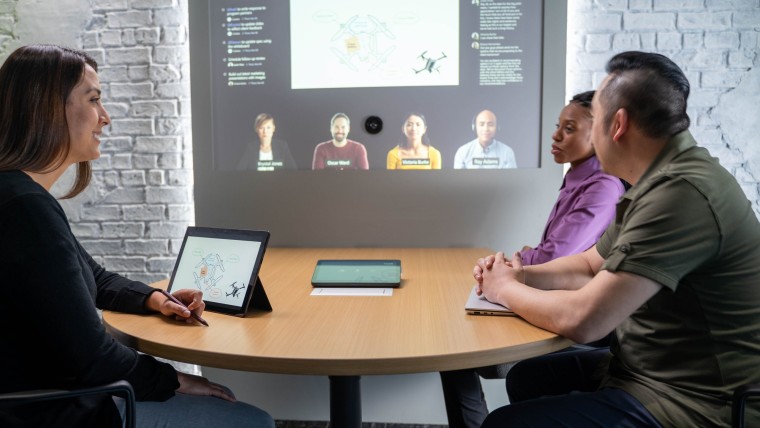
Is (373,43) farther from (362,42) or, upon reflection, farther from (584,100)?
(584,100)

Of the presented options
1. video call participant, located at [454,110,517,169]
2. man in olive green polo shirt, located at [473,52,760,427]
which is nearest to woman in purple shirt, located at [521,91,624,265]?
video call participant, located at [454,110,517,169]

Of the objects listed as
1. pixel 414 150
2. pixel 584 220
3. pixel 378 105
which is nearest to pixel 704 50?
pixel 584 220

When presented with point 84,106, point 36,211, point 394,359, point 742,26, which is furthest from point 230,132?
point 742,26

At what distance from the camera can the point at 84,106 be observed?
1370 mm

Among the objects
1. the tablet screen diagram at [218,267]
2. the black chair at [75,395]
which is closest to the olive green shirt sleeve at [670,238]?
the tablet screen diagram at [218,267]

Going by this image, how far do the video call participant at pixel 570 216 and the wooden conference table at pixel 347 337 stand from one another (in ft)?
1.34

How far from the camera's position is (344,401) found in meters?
1.50

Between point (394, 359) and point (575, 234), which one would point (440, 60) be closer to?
point (575, 234)

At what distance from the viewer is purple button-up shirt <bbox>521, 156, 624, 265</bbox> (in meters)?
1.96

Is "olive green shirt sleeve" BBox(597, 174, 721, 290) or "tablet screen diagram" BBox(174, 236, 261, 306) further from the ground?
"olive green shirt sleeve" BBox(597, 174, 721, 290)

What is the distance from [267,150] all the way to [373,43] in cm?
74

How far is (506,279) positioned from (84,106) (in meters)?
1.17

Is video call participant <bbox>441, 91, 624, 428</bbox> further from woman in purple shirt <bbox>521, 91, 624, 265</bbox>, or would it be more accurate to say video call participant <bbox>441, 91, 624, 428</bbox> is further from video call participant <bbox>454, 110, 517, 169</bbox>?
video call participant <bbox>454, 110, 517, 169</bbox>

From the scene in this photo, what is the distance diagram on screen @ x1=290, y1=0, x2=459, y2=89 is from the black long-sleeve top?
170 cm
